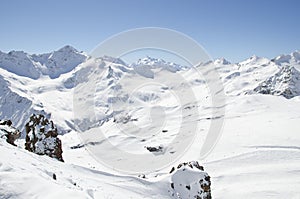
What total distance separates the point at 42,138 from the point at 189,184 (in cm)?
1819

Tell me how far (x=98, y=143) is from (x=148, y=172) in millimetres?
35484

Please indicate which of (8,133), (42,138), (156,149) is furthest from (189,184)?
(156,149)

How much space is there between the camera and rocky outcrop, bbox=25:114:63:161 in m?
35.6

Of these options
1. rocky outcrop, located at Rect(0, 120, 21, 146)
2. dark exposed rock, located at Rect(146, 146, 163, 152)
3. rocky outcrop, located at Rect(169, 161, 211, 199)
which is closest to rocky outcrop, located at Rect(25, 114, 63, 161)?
rocky outcrop, located at Rect(0, 120, 21, 146)

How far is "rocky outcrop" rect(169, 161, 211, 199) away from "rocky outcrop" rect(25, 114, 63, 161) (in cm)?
1485

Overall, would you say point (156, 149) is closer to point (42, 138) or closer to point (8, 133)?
point (42, 138)

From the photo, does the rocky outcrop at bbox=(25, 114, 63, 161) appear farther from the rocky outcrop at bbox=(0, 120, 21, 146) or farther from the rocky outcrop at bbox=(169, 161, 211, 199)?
the rocky outcrop at bbox=(169, 161, 211, 199)

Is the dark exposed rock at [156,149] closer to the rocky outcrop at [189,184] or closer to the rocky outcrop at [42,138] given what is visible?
the rocky outcrop at [42,138]

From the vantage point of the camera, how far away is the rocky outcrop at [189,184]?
1057 inches

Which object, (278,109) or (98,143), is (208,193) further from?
(278,109)

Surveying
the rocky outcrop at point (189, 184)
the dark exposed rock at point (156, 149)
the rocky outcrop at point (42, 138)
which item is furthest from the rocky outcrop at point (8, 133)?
the dark exposed rock at point (156, 149)

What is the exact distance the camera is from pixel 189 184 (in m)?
27.5

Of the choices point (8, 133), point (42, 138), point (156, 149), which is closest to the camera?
point (8, 133)

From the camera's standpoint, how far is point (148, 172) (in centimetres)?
4925
